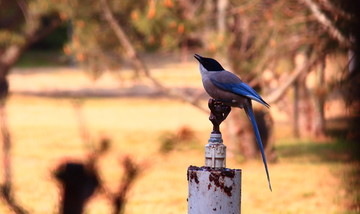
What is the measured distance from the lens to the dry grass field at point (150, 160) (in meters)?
6.55

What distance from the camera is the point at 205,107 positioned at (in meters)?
17.8

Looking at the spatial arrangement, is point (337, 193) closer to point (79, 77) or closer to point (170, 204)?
point (170, 204)

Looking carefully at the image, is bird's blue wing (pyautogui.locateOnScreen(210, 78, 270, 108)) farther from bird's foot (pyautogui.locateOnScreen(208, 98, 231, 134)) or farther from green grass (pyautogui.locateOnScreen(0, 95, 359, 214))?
green grass (pyautogui.locateOnScreen(0, 95, 359, 214))

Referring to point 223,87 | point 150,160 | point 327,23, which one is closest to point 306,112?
point 327,23

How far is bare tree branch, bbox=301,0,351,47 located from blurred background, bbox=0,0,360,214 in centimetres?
3

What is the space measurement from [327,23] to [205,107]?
24.4ft

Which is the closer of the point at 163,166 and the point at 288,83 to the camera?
the point at 288,83

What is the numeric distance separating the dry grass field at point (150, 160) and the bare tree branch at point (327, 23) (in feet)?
4.14

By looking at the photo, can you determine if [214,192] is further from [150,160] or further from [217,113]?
[150,160]

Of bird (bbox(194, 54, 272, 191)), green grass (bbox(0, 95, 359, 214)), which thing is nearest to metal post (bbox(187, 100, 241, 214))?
green grass (bbox(0, 95, 359, 214))

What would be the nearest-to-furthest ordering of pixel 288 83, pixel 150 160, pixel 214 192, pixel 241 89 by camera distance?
1. pixel 150 160
2. pixel 214 192
3. pixel 241 89
4. pixel 288 83

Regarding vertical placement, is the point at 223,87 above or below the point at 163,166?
below

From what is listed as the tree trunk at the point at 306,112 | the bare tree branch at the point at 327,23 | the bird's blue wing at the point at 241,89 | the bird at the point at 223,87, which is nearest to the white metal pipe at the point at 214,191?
the bird at the point at 223,87

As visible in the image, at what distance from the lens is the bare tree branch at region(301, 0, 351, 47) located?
9.13 metres
